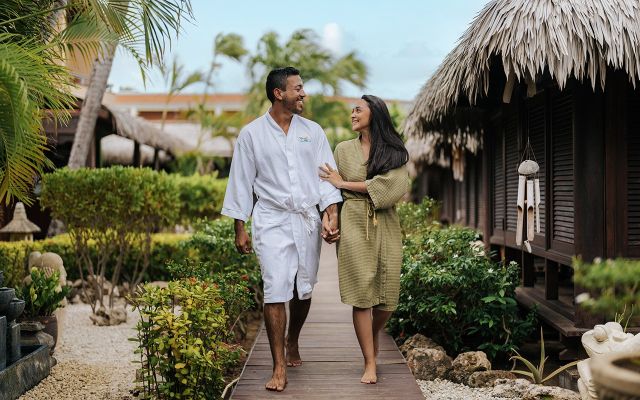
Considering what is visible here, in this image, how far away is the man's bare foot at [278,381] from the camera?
4523mm

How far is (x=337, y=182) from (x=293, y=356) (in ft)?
4.11

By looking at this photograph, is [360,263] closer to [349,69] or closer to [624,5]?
[624,5]

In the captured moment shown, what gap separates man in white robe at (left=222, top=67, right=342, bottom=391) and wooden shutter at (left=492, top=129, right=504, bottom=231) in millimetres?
4751

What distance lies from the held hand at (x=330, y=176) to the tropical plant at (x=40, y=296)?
2971 millimetres

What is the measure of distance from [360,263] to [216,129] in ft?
72.7

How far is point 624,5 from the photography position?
548 centimetres

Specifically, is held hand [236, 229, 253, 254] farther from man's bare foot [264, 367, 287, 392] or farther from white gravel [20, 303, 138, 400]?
white gravel [20, 303, 138, 400]

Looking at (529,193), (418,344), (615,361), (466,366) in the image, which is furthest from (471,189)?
(615,361)

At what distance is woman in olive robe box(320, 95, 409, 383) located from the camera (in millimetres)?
4738

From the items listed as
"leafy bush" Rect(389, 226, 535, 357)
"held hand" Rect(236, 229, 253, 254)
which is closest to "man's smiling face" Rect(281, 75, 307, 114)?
"held hand" Rect(236, 229, 253, 254)

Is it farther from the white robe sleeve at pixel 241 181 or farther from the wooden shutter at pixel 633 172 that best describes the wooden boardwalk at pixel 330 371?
the wooden shutter at pixel 633 172

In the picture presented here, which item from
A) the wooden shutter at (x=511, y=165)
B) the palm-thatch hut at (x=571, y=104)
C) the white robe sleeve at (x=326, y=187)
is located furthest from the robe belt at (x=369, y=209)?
the wooden shutter at (x=511, y=165)

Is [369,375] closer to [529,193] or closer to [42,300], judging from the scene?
[529,193]

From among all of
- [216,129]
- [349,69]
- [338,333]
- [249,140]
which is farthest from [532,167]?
[349,69]
